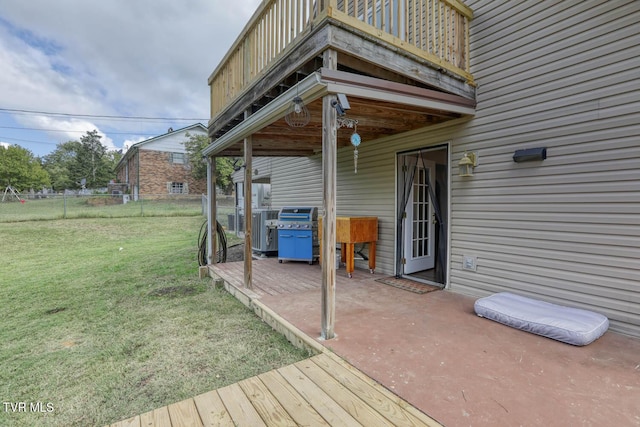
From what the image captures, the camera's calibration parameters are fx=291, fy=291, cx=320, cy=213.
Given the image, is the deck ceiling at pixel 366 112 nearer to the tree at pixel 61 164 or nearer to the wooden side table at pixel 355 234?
the wooden side table at pixel 355 234

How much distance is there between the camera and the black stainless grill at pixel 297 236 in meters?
5.83

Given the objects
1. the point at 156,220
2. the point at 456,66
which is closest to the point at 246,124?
the point at 456,66

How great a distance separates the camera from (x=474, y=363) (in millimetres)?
2174

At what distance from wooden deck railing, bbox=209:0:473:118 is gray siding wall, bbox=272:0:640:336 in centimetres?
33

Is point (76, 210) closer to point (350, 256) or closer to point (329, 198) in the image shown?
point (350, 256)

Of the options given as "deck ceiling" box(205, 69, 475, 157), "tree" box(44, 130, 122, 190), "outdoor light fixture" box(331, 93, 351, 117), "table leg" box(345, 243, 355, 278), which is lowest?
"table leg" box(345, 243, 355, 278)

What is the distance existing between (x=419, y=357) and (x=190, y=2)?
10.8 metres

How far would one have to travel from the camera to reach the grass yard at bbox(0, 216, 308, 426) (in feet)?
6.76

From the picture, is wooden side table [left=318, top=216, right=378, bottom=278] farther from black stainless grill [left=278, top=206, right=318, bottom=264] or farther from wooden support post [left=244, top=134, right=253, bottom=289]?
wooden support post [left=244, top=134, right=253, bottom=289]

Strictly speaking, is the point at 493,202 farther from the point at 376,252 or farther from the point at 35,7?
the point at 35,7

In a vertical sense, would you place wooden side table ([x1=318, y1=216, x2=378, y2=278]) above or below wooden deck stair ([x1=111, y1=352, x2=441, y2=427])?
above

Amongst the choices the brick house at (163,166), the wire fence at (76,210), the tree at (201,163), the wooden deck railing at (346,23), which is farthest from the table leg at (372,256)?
the brick house at (163,166)

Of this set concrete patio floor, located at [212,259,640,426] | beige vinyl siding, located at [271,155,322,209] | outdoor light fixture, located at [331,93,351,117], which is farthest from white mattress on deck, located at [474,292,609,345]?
beige vinyl siding, located at [271,155,322,209]

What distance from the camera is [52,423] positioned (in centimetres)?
183
